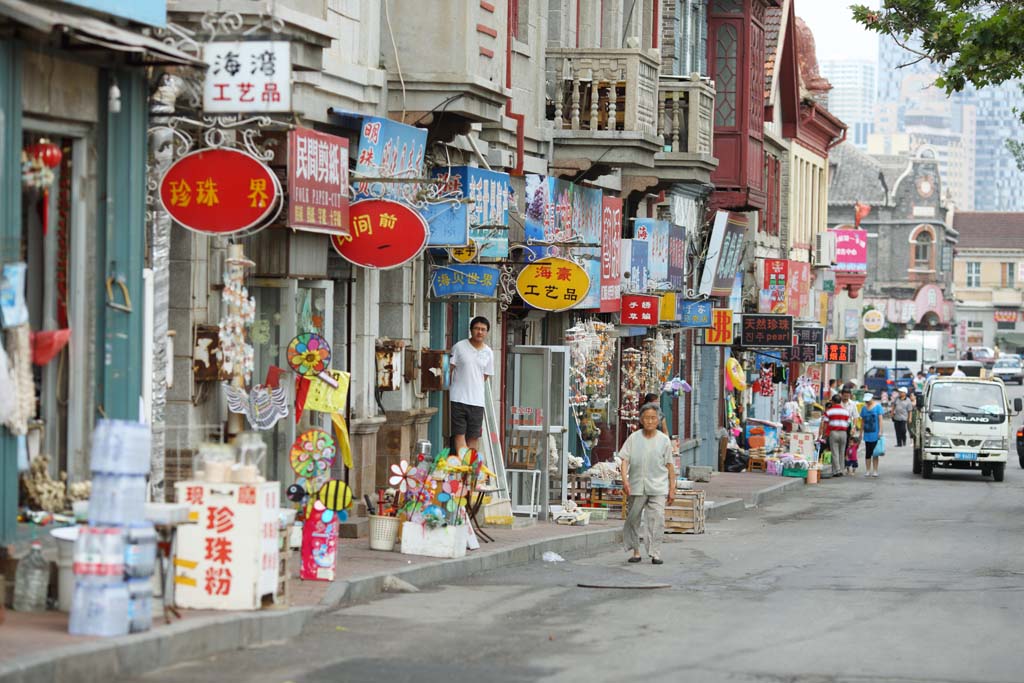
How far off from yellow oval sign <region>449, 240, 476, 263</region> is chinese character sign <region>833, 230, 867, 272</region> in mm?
44678

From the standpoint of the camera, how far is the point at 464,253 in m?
22.2

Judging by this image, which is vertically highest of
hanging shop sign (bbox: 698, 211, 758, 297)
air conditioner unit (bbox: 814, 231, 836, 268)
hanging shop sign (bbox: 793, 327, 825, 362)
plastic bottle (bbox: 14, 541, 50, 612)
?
air conditioner unit (bbox: 814, 231, 836, 268)

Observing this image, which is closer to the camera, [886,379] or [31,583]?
Result: [31,583]

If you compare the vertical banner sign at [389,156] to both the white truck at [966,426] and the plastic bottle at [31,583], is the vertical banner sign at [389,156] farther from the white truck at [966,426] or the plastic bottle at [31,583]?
the white truck at [966,426]

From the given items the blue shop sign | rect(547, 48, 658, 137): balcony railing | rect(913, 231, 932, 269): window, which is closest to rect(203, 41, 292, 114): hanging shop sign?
the blue shop sign

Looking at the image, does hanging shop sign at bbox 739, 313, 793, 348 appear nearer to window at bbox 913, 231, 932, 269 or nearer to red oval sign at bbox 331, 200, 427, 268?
red oval sign at bbox 331, 200, 427, 268

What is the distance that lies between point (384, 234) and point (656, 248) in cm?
1480

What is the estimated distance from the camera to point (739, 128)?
126 ft

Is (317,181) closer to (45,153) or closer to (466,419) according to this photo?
(45,153)

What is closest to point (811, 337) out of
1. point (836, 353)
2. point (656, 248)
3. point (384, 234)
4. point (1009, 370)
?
point (836, 353)

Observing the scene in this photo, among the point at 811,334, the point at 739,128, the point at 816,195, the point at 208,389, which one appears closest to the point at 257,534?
the point at 208,389

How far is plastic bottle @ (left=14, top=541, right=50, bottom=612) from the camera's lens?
38.5 feet

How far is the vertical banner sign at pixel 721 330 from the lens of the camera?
131ft

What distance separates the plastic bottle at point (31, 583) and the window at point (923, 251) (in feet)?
357
